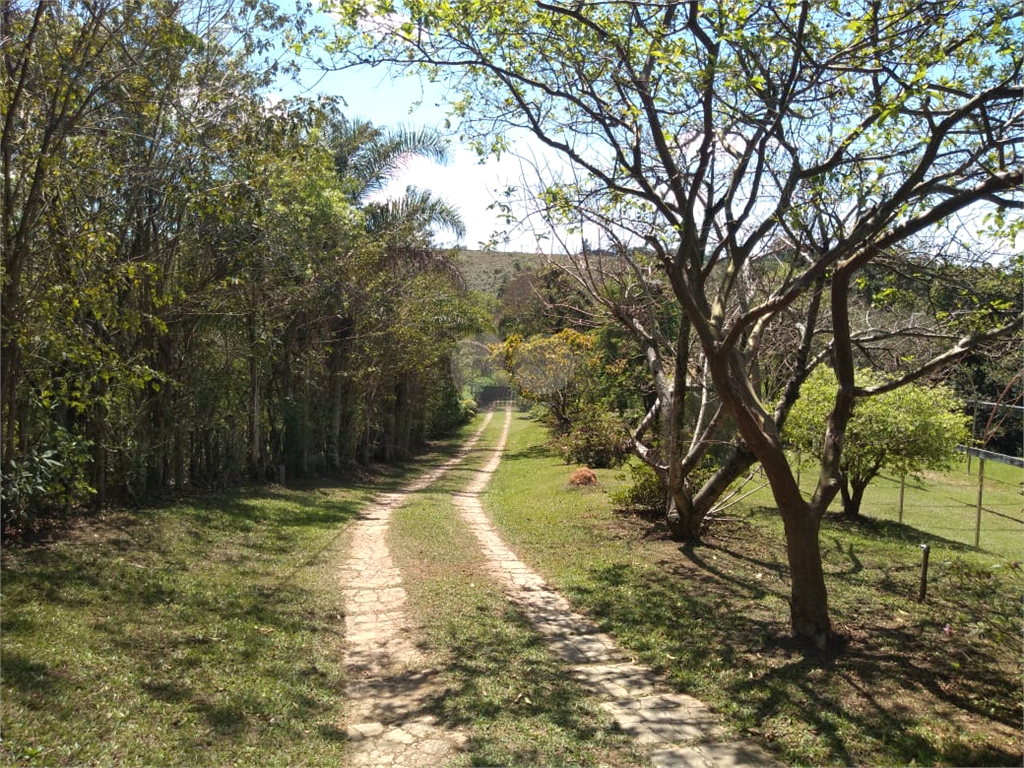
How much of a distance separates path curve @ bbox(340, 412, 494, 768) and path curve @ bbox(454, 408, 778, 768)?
3.68 ft

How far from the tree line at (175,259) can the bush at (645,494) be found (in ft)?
22.1

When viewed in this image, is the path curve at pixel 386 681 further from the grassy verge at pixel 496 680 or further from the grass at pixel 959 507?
the grass at pixel 959 507

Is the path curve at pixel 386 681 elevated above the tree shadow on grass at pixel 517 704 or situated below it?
below

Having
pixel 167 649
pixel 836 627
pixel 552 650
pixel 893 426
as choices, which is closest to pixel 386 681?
pixel 552 650

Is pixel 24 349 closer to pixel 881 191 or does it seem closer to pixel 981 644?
pixel 881 191

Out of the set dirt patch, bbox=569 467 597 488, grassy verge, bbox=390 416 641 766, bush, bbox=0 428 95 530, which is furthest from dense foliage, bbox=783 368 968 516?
bush, bbox=0 428 95 530

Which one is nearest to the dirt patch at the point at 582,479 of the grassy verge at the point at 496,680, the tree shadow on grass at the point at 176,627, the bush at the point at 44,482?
the grassy verge at the point at 496,680

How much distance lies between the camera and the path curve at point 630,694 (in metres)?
4.63

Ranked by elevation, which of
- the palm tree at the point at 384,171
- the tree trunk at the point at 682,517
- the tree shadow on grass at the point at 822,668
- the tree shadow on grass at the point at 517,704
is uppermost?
the palm tree at the point at 384,171

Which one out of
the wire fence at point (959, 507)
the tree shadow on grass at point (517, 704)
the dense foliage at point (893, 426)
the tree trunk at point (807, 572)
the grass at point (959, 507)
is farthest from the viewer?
the grass at point (959, 507)

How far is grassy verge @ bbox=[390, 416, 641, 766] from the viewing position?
15.0ft

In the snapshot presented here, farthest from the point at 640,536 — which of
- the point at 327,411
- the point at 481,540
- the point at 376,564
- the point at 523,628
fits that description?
the point at 327,411

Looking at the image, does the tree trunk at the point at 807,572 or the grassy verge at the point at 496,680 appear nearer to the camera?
the grassy verge at the point at 496,680

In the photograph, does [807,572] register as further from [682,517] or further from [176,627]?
[176,627]
